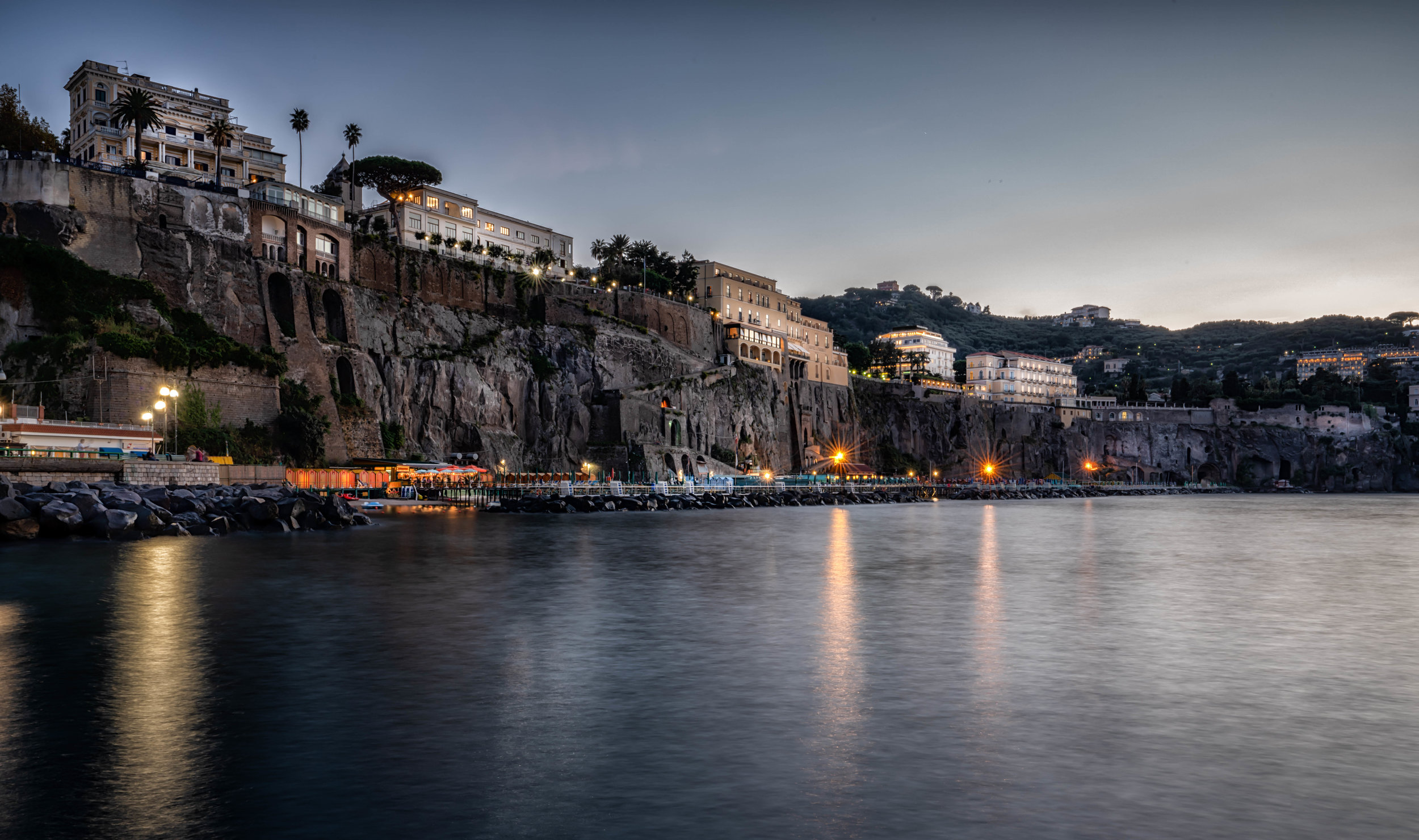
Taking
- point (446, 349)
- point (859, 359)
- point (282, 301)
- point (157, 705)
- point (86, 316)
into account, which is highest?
point (859, 359)

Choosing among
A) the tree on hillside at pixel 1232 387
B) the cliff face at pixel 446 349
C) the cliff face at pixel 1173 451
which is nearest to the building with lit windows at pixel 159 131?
the cliff face at pixel 446 349

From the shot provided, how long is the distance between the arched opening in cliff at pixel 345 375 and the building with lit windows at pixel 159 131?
2376 cm

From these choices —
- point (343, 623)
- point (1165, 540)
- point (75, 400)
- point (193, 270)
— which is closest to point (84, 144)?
point (193, 270)

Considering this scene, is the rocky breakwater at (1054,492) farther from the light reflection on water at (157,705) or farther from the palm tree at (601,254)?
the light reflection on water at (157,705)

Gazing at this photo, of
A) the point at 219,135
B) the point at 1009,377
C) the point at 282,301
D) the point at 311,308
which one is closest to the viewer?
the point at 282,301

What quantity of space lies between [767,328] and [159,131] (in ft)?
231

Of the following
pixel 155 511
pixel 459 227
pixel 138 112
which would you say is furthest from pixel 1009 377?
pixel 155 511

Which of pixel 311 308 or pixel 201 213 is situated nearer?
pixel 201 213

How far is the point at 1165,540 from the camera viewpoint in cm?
4428

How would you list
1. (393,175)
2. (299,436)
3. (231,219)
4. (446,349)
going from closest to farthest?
1. (299,436)
2. (231,219)
3. (446,349)
4. (393,175)

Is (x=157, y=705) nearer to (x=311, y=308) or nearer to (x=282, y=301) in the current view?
(x=282, y=301)

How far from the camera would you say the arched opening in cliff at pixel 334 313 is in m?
69.1

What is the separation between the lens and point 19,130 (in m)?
74.1

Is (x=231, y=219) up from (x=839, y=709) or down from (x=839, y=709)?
up
